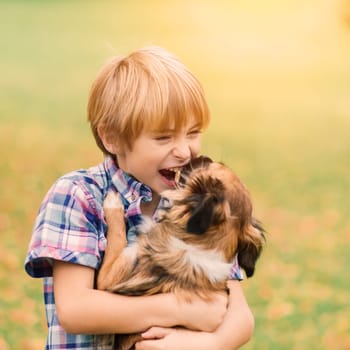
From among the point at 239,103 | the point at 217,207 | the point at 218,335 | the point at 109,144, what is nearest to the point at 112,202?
the point at 109,144

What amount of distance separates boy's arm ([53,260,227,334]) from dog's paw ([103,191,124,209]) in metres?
0.27

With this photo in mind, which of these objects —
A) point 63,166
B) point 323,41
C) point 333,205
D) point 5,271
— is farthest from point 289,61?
point 5,271

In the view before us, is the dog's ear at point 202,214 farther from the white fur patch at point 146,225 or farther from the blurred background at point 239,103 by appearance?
the blurred background at point 239,103

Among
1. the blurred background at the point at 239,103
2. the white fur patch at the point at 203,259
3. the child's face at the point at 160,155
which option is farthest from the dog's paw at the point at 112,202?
the blurred background at the point at 239,103

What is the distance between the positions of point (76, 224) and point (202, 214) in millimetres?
496

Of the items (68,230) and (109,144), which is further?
(109,144)

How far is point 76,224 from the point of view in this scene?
3.34 metres

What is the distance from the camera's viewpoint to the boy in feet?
10.8

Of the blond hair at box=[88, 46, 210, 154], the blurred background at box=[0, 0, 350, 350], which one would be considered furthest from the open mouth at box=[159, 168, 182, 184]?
the blurred background at box=[0, 0, 350, 350]

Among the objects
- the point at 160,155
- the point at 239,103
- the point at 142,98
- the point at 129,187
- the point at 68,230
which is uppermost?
the point at 142,98

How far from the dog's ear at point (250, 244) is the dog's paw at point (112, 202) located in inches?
20.0

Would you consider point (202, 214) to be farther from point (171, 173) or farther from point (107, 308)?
point (107, 308)

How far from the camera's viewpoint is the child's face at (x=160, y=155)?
3467 millimetres

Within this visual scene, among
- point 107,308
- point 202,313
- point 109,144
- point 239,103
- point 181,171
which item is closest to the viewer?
point 107,308
